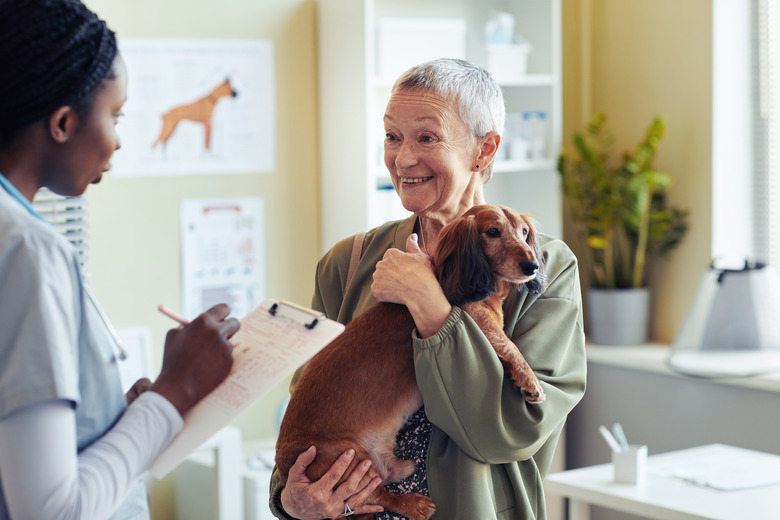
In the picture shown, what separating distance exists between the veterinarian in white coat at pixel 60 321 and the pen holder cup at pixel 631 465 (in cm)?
164

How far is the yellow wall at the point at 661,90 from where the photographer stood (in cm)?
336

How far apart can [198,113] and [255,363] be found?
2.37m

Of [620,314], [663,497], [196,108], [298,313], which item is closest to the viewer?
[298,313]

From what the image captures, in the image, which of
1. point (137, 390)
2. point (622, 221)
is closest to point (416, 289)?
point (137, 390)

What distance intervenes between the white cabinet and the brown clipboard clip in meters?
1.95

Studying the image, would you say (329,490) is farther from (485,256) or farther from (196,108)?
(196,108)

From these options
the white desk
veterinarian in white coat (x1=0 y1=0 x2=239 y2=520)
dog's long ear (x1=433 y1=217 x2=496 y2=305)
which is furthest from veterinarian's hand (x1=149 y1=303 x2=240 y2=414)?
the white desk

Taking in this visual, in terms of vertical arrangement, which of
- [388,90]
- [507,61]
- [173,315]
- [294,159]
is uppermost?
[507,61]

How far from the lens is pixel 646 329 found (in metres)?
3.58

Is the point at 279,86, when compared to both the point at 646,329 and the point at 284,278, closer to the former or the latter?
the point at 284,278

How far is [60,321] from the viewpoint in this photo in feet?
2.84

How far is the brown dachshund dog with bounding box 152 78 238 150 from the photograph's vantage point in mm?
3184

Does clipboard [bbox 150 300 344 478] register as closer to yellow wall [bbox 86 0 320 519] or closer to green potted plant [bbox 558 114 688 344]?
yellow wall [bbox 86 0 320 519]

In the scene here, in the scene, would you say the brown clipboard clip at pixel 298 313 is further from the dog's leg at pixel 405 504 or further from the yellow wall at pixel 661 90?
→ the yellow wall at pixel 661 90
